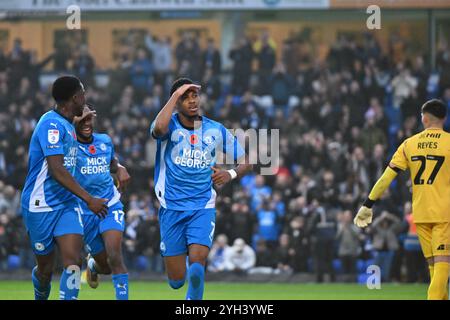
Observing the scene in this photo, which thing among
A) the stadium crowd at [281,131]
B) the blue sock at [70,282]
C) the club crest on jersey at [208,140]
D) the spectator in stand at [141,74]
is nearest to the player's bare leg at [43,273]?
the blue sock at [70,282]

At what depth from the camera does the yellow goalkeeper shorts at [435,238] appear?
476 inches

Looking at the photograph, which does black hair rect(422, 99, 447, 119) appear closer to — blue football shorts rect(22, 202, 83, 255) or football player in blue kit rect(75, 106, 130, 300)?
football player in blue kit rect(75, 106, 130, 300)

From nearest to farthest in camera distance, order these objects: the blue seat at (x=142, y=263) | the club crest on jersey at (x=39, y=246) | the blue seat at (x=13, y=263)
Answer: the club crest on jersey at (x=39, y=246) → the blue seat at (x=13, y=263) → the blue seat at (x=142, y=263)

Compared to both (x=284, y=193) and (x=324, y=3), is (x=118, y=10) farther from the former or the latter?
(x=284, y=193)

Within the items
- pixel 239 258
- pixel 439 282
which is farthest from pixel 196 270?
pixel 239 258

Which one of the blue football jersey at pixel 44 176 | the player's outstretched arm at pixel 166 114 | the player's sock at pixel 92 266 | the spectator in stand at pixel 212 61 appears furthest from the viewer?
the spectator in stand at pixel 212 61

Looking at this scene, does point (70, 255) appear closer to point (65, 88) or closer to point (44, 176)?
point (44, 176)

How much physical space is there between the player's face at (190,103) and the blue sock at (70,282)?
221cm

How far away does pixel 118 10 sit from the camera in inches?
1144

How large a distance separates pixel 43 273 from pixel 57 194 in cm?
95

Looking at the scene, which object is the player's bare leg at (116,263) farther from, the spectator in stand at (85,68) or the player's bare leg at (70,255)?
the spectator in stand at (85,68)

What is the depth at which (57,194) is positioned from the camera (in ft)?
36.5

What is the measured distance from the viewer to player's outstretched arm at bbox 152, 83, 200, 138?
11.5 metres
